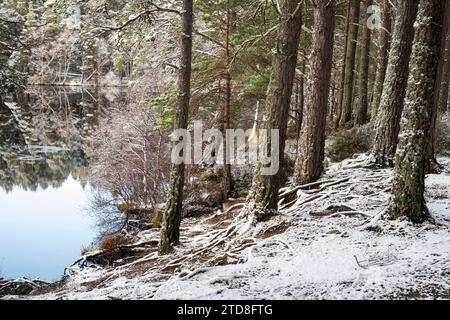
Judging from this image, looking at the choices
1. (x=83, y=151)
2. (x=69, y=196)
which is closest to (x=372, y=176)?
(x=69, y=196)

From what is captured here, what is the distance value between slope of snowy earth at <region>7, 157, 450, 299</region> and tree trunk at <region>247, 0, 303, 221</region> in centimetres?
40

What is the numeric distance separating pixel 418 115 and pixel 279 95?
2.35 m

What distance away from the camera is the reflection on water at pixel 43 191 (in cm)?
1380

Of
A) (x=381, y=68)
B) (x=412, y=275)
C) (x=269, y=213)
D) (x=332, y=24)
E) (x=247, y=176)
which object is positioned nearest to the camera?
(x=412, y=275)

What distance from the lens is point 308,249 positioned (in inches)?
209

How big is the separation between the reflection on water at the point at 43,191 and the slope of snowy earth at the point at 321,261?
7.84 metres

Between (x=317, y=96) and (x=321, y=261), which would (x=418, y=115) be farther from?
(x=317, y=96)

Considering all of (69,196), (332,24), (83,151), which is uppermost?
(332,24)

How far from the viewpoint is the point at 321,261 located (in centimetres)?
479

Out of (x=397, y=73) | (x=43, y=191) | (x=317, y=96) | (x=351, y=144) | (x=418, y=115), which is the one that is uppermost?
(x=397, y=73)

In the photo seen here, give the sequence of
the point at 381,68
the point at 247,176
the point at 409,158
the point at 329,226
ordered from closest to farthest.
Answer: the point at 409,158, the point at 329,226, the point at 381,68, the point at 247,176

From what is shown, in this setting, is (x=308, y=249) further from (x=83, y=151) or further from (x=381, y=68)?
(x=83, y=151)

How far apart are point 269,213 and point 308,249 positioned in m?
1.86

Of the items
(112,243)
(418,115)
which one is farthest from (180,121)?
(112,243)
